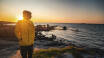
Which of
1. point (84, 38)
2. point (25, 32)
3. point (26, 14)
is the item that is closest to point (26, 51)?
point (25, 32)

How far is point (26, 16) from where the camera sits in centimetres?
324

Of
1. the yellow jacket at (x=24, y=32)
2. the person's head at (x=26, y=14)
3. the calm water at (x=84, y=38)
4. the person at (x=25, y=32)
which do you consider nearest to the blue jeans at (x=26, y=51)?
the person at (x=25, y=32)

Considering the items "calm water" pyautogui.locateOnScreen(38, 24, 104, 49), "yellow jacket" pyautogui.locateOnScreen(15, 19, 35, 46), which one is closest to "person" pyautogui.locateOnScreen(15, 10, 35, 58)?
"yellow jacket" pyautogui.locateOnScreen(15, 19, 35, 46)

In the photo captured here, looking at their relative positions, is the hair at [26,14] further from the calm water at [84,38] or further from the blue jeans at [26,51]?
the calm water at [84,38]

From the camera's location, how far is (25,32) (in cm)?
327

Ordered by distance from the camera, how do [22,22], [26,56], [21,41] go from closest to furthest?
1. [22,22]
2. [21,41]
3. [26,56]

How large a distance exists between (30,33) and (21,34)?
354 millimetres

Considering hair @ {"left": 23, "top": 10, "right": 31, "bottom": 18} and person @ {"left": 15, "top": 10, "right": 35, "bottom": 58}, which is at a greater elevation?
hair @ {"left": 23, "top": 10, "right": 31, "bottom": 18}

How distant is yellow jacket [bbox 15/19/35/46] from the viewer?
3.16 m

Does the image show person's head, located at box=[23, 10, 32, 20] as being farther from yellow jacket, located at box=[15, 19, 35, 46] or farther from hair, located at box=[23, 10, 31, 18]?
yellow jacket, located at box=[15, 19, 35, 46]

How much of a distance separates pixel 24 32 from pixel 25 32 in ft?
0.12

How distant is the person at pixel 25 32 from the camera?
125 inches

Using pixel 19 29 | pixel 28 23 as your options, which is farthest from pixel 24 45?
pixel 28 23

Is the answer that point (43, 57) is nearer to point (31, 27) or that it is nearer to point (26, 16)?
point (31, 27)
